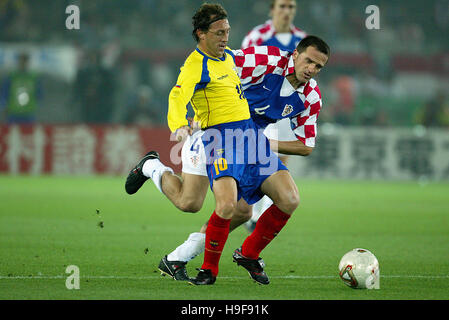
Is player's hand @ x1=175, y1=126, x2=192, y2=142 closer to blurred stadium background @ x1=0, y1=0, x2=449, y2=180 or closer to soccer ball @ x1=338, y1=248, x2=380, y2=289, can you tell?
soccer ball @ x1=338, y1=248, x2=380, y2=289

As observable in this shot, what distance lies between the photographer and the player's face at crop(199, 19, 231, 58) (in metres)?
5.49

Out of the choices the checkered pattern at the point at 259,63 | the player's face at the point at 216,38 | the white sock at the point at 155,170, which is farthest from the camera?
the white sock at the point at 155,170

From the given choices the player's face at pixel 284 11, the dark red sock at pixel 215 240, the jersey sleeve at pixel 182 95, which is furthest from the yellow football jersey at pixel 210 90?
the player's face at pixel 284 11

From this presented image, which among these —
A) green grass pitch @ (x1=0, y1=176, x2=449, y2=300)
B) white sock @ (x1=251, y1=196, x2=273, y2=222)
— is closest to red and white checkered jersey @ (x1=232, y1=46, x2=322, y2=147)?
green grass pitch @ (x1=0, y1=176, x2=449, y2=300)

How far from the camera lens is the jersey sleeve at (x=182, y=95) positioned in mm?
5194

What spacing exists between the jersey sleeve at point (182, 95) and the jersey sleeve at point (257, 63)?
55 centimetres

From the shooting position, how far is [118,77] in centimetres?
2009

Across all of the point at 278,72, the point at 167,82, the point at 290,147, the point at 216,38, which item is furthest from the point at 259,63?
the point at 167,82

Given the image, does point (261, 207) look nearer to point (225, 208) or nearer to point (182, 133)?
point (225, 208)

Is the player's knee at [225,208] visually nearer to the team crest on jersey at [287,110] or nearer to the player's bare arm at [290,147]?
the player's bare arm at [290,147]

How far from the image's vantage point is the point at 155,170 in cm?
622

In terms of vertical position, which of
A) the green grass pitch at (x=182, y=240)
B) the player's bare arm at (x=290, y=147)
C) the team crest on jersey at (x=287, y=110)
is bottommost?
the green grass pitch at (x=182, y=240)

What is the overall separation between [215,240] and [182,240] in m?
2.41

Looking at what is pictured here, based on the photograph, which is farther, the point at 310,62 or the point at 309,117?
the point at 309,117
